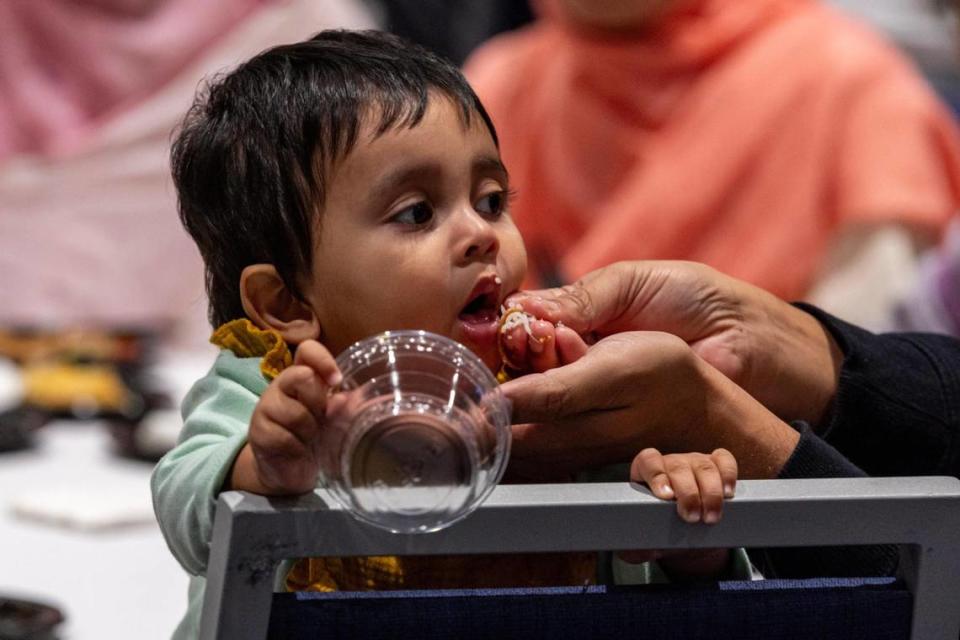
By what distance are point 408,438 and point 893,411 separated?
0.43 meters

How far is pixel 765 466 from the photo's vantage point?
0.81 m

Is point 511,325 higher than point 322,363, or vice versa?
point 511,325

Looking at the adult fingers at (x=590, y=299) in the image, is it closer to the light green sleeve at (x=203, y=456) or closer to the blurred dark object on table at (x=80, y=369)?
the light green sleeve at (x=203, y=456)

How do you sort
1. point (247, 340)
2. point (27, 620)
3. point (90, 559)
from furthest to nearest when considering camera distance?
1. point (90, 559)
2. point (27, 620)
3. point (247, 340)

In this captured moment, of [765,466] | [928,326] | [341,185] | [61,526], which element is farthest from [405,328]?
[928,326]

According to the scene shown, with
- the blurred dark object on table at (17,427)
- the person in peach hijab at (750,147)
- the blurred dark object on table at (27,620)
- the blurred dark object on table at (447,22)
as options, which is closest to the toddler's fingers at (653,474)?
the blurred dark object on table at (27,620)

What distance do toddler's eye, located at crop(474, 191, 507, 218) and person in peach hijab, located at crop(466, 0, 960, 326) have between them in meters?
1.30

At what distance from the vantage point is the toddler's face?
82 centimetres

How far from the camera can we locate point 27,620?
1059 mm

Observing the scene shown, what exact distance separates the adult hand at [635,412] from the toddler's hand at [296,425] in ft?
0.44

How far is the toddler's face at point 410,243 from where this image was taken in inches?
32.4

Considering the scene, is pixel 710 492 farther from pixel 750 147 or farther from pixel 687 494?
pixel 750 147

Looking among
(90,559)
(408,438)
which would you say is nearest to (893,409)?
(408,438)

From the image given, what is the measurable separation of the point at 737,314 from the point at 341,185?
29cm
